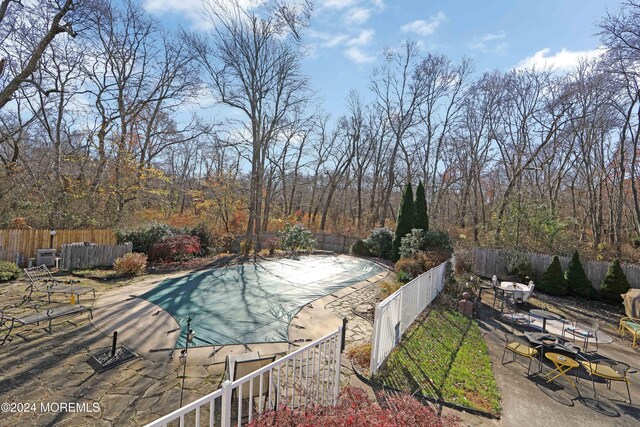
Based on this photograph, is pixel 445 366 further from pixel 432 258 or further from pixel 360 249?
pixel 360 249

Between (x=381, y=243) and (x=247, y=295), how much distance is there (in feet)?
31.3

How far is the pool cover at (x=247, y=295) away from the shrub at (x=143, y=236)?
3288 millimetres

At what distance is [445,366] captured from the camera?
4930 millimetres

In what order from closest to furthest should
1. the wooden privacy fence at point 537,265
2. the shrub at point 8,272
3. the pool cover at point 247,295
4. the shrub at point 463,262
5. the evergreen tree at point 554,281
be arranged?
the pool cover at point 247,295 < the shrub at point 8,272 < the wooden privacy fence at point 537,265 < the evergreen tree at point 554,281 < the shrub at point 463,262

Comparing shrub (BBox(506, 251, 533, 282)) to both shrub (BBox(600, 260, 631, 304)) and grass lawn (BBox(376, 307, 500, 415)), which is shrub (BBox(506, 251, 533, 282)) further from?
grass lawn (BBox(376, 307, 500, 415))

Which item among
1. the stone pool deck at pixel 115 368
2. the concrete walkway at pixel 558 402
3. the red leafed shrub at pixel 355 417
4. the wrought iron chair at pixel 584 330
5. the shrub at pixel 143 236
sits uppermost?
the shrub at pixel 143 236

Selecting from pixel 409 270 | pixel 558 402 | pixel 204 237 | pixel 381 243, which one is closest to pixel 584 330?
pixel 558 402

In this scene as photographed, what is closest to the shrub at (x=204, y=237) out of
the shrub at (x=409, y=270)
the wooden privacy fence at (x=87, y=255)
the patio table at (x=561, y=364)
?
the wooden privacy fence at (x=87, y=255)

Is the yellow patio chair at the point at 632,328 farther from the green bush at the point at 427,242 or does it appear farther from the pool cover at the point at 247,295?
the pool cover at the point at 247,295

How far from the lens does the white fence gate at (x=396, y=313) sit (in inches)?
172

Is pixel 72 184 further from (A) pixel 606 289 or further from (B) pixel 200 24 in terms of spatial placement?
(A) pixel 606 289

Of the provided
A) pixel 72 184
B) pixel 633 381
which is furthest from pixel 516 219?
pixel 72 184

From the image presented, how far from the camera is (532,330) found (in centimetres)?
714

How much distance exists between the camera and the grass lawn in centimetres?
414
